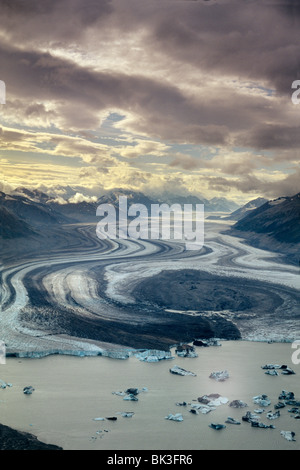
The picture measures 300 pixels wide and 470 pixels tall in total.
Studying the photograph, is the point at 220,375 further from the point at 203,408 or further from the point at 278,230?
the point at 278,230

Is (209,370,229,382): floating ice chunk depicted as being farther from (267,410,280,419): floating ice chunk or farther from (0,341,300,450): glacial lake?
(267,410,280,419): floating ice chunk

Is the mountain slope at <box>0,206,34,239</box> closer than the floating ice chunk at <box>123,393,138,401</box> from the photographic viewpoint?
No

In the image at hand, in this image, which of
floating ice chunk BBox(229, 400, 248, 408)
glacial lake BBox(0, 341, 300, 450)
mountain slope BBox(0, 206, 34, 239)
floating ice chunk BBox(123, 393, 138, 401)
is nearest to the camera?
glacial lake BBox(0, 341, 300, 450)

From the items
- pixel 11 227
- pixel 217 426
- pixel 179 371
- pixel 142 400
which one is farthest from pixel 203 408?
pixel 11 227

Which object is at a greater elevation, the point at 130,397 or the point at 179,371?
the point at 179,371

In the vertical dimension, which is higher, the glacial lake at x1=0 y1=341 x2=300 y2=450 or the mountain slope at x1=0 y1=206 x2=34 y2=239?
the mountain slope at x1=0 y1=206 x2=34 y2=239

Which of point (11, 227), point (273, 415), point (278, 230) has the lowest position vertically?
point (273, 415)

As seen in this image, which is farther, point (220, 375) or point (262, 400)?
point (220, 375)

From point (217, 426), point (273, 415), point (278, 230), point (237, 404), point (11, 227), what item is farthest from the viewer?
point (278, 230)

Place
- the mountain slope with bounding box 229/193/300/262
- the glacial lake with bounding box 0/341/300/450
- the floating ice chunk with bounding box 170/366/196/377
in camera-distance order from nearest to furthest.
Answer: the glacial lake with bounding box 0/341/300/450 < the floating ice chunk with bounding box 170/366/196/377 < the mountain slope with bounding box 229/193/300/262


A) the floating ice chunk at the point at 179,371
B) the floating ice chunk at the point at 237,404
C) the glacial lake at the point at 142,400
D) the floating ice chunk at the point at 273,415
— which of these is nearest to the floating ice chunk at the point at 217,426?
the glacial lake at the point at 142,400

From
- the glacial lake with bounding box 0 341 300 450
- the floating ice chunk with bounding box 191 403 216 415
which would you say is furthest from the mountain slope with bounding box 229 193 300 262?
the floating ice chunk with bounding box 191 403 216 415
